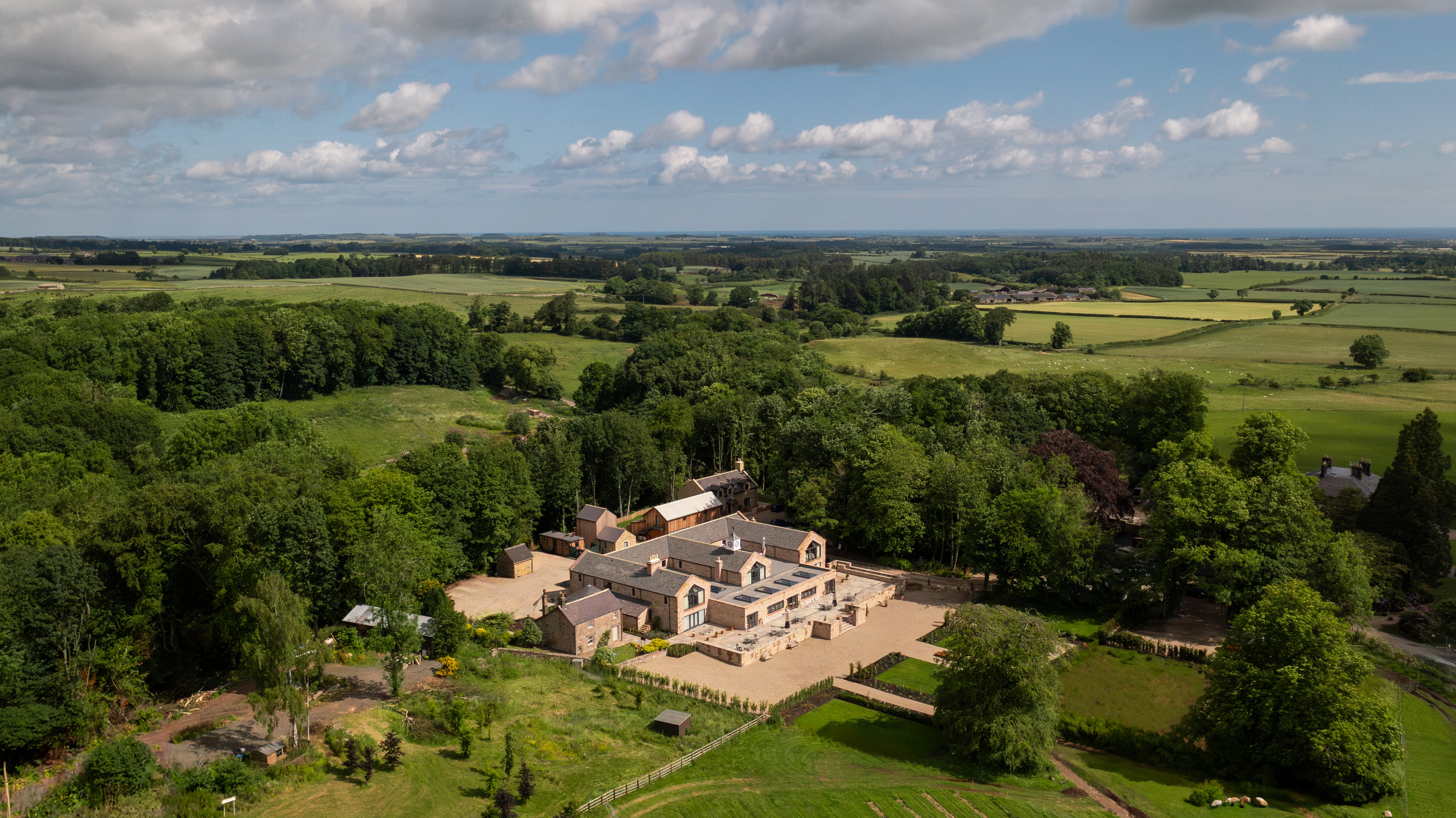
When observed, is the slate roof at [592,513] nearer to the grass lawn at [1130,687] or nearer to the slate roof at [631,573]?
the slate roof at [631,573]

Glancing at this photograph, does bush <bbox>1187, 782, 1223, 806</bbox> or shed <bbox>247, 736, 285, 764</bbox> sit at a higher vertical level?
shed <bbox>247, 736, 285, 764</bbox>

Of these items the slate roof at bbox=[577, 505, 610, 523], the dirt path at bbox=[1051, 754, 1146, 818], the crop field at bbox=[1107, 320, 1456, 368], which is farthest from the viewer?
the crop field at bbox=[1107, 320, 1456, 368]

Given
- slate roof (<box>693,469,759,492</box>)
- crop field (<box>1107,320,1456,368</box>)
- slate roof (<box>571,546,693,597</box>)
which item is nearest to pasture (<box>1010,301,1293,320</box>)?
crop field (<box>1107,320,1456,368</box>)

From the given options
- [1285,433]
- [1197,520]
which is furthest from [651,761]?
[1285,433]

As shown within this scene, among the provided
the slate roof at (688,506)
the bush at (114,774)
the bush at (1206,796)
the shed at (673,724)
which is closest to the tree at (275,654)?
the bush at (114,774)

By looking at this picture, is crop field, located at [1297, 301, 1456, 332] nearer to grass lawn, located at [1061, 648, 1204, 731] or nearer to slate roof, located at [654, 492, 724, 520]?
grass lawn, located at [1061, 648, 1204, 731]

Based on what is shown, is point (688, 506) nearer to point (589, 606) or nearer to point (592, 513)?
point (592, 513)
